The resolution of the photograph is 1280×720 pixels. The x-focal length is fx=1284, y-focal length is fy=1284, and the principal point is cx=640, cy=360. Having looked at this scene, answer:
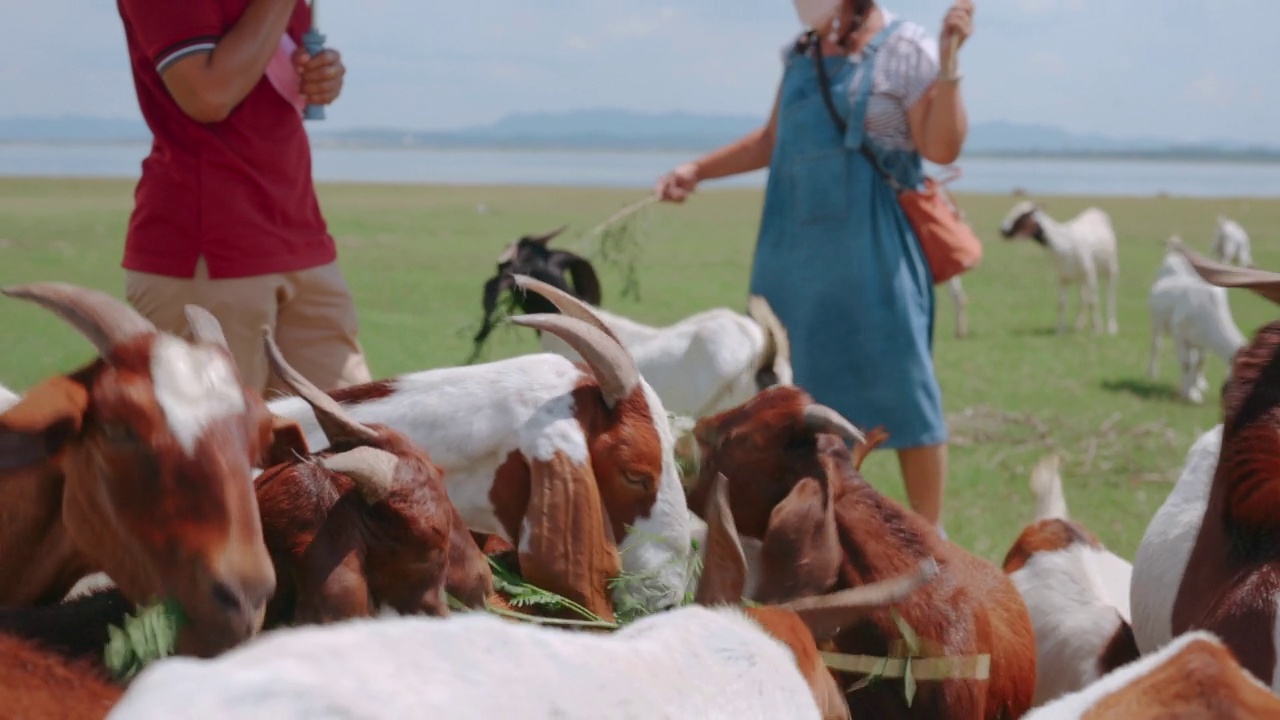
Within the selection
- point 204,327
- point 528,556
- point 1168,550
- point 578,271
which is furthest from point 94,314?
point 578,271

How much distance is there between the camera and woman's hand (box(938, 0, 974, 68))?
437 centimetres

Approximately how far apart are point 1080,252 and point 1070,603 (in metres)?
15.6

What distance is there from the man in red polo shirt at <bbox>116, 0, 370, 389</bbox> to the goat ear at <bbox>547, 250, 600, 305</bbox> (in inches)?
78.7

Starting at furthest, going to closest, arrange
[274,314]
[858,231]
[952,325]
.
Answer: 1. [952,325]
2. [858,231]
3. [274,314]

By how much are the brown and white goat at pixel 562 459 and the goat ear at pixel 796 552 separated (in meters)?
0.21

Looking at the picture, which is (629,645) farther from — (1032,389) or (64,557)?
(1032,389)

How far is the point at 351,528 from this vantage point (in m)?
2.22

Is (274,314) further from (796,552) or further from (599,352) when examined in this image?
(796,552)

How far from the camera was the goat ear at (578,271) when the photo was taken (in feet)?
19.1

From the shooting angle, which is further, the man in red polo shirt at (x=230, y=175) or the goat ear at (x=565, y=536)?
the man in red polo shirt at (x=230, y=175)

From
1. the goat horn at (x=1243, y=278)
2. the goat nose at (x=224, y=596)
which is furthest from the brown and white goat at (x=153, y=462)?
the goat horn at (x=1243, y=278)

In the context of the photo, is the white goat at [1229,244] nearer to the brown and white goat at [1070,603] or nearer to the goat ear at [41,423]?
the brown and white goat at [1070,603]

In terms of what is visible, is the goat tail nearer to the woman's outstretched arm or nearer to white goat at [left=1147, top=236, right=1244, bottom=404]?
the woman's outstretched arm

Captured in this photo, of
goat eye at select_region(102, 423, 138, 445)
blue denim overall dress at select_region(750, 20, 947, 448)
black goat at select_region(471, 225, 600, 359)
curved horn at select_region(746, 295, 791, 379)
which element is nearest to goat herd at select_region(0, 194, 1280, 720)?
goat eye at select_region(102, 423, 138, 445)
